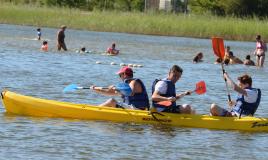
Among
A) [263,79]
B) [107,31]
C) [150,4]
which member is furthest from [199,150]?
[150,4]

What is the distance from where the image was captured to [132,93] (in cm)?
1559

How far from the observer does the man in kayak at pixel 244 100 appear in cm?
1548

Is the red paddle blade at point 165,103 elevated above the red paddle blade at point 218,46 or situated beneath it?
situated beneath

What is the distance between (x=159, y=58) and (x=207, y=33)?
51.8ft

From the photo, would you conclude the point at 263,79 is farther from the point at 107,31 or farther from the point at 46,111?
the point at 107,31

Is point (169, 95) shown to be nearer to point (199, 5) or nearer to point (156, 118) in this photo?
point (156, 118)

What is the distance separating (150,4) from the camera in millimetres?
95125

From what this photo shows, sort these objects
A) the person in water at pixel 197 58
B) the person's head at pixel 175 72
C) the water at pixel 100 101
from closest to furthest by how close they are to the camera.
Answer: the water at pixel 100 101 → the person's head at pixel 175 72 → the person in water at pixel 197 58

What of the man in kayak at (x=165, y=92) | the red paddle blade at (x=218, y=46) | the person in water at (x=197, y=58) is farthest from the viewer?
the person in water at (x=197, y=58)

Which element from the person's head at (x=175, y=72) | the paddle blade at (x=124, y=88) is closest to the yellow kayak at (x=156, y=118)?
the paddle blade at (x=124, y=88)

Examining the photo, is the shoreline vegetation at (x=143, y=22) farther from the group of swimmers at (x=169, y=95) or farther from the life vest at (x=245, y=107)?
the group of swimmers at (x=169, y=95)

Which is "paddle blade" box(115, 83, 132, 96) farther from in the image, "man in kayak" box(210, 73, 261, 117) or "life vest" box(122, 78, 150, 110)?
"man in kayak" box(210, 73, 261, 117)

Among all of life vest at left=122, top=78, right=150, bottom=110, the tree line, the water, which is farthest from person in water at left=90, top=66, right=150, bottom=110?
the tree line

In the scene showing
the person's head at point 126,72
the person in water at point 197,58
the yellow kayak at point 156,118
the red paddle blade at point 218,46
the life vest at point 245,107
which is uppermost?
the red paddle blade at point 218,46
